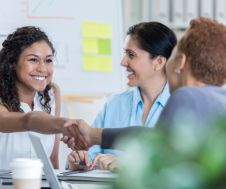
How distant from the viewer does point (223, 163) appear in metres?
0.32

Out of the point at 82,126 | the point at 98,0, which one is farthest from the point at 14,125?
the point at 98,0

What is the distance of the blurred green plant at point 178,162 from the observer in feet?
1.04

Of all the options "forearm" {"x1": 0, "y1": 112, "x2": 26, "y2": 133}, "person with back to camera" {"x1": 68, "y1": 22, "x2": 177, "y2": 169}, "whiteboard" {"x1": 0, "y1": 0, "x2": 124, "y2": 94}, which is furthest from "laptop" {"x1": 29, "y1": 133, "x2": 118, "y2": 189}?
"whiteboard" {"x1": 0, "y1": 0, "x2": 124, "y2": 94}

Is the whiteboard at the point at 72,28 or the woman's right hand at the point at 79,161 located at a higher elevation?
the whiteboard at the point at 72,28

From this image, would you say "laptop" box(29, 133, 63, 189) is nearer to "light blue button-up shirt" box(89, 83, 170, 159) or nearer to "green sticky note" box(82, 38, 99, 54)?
"light blue button-up shirt" box(89, 83, 170, 159)

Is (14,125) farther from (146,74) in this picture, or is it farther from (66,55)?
(66,55)

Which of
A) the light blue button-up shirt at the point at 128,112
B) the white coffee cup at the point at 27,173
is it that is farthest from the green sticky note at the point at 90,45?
the white coffee cup at the point at 27,173

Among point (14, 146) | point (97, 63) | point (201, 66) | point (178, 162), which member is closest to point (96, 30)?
point (97, 63)

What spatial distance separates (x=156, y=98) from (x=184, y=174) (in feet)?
7.09

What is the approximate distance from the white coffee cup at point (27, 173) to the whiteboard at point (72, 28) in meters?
2.10

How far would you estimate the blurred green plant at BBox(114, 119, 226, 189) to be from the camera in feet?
1.04

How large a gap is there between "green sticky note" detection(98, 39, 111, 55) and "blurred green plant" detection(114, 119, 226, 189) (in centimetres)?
311

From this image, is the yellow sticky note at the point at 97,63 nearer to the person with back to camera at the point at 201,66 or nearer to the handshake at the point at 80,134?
the handshake at the point at 80,134

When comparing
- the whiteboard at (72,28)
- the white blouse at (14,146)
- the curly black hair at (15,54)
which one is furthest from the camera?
the whiteboard at (72,28)
